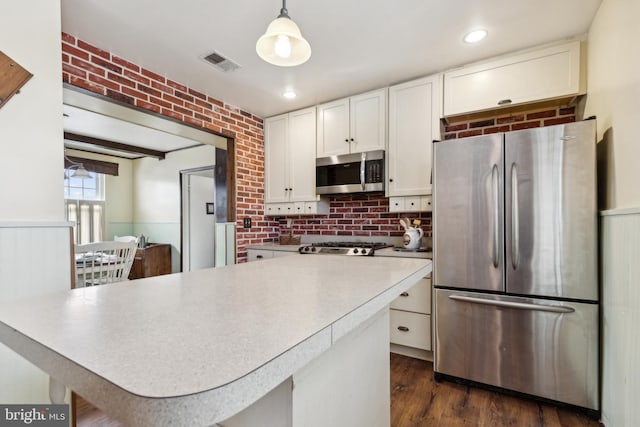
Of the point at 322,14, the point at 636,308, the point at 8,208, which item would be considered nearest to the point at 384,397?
the point at 636,308

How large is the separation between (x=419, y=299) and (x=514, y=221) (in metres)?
0.93

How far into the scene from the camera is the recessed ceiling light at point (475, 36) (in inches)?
77.9

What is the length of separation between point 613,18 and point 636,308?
1.44 meters

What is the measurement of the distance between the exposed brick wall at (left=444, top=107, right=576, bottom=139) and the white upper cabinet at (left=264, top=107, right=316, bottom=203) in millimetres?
1354

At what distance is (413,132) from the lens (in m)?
2.61

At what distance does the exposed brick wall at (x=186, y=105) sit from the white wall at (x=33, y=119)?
20.9 inches

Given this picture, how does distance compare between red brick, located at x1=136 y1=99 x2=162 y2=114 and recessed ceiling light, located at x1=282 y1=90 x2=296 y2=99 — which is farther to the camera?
recessed ceiling light, located at x1=282 y1=90 x2=296 y2=99

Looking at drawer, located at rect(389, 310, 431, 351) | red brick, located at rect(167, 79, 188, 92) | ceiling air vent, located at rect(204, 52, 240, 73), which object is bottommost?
drawer, located at rect(389, 310, 431, 351)

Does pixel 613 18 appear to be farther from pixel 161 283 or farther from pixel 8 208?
pixel 8 208

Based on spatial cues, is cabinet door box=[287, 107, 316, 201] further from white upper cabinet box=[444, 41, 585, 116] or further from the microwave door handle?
white upper cabinet box=[444, 41, 585, 116]

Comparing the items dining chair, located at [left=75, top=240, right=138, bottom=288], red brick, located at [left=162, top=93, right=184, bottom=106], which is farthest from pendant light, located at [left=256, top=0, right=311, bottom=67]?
dining chair, located at [left=75, top=240, right=138, bottom=288]

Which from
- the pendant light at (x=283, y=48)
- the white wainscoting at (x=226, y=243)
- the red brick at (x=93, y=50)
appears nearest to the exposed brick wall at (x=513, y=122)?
the pendant light at (x=283, y=48)

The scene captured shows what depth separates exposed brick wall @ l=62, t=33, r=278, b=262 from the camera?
2.04 metres

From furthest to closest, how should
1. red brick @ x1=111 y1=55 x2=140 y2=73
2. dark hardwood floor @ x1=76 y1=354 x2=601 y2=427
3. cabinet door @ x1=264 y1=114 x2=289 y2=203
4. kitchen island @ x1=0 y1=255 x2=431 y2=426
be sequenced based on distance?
cabinet door @ x1=264 y1=114 x2=289 y2=203
red brick @ x1=111 y1=55 x2=140 y2=73
dark hardwood floor @ x1=76 y1=354 x2=601 y2=427
kitchen island @ x1=0 y1=255 x2=431 y2=426
